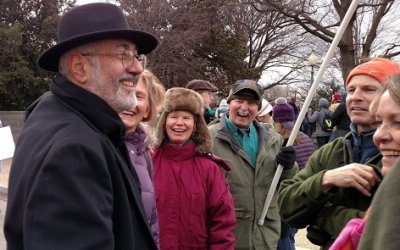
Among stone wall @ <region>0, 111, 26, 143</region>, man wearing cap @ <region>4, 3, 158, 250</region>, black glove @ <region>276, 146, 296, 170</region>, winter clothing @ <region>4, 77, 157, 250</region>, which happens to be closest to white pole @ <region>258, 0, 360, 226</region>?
black glove @ <region>276, 146, 296, 170</region>

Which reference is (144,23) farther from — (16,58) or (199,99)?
(199,99)

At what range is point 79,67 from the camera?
193cm

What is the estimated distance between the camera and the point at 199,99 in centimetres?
355

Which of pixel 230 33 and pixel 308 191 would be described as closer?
pixel 308 191

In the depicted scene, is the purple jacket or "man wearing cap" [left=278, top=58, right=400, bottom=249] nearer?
"man wearing cap" [left=278, top=58, right=400, bottom=249]

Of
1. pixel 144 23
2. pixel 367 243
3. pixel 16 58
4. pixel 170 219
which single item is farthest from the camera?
pixel 144 23

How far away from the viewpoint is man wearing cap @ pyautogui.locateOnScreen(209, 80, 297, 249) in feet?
11.8

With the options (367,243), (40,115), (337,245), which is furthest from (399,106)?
(40,115)

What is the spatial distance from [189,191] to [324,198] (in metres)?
1.07

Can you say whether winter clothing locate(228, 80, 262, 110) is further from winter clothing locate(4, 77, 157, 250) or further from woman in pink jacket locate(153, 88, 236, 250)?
winter clothing locate(4, 77, 157, 250)

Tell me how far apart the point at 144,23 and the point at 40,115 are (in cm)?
2196

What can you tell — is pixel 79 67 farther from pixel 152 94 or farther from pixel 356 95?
pixel 356 95

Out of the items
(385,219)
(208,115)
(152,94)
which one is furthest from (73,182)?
(208,115)

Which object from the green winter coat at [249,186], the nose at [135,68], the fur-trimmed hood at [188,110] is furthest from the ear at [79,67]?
the green winter coat at [249,186]
